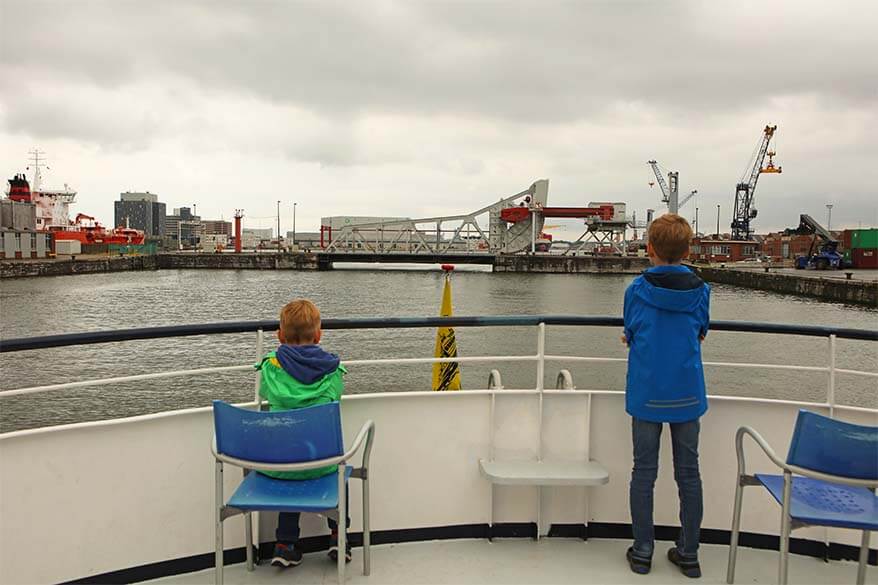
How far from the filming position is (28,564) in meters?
2.26

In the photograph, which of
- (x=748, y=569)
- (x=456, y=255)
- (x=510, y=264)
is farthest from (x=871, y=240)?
(x=748, y=569)

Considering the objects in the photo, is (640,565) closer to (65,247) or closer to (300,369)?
(300,369)

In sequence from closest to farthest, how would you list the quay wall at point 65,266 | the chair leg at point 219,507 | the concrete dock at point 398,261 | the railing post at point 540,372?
the chair leg at point 219,507, the railing post at point 540,372, the quay wall at point 65,266, the concrete dock at point 398,261

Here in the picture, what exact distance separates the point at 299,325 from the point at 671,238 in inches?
55.6

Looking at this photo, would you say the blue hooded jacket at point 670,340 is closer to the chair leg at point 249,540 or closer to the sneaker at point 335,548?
the sneaker at point 335,548

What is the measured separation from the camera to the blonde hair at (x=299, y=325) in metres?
2.29

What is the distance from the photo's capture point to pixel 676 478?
2432 millimetres

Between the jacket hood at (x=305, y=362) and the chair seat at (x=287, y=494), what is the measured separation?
0.36m

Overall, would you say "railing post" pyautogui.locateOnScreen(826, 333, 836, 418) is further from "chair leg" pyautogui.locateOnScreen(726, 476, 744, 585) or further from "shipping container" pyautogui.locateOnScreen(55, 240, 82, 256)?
"shipping container" pyautogui.locateOnScreen(55, 240, 82, 256)

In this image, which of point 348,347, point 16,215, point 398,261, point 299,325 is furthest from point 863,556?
point 398,261

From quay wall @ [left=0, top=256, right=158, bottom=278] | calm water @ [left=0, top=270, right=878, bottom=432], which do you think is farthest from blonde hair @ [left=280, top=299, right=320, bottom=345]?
quay wall @ [left=0, top=256, right=158, bottom=278]

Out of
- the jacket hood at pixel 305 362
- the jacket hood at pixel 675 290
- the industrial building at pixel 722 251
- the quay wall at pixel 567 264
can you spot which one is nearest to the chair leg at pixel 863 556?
the jacket hood at pixel 675 290

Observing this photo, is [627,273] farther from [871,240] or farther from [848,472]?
[848,472]

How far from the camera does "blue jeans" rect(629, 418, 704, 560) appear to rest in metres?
2.38
